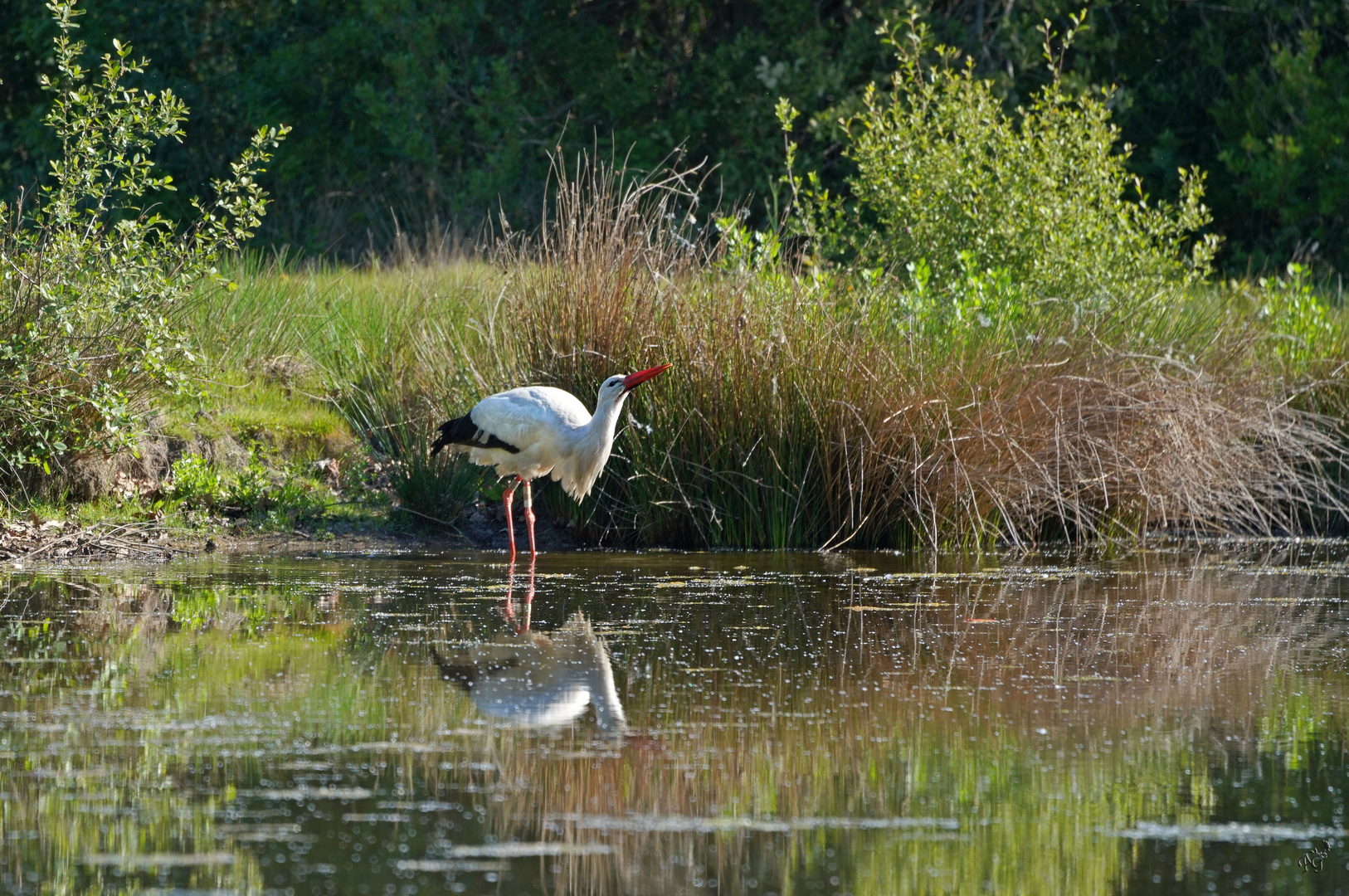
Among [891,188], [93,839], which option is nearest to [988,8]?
[891,188]

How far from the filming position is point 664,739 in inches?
168

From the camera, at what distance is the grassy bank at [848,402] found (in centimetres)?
825

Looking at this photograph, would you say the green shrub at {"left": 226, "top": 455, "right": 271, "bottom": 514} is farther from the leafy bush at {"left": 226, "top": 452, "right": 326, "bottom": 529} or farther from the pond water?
the pond water

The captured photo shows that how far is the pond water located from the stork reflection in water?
0.02 m

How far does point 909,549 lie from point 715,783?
4.72 meters

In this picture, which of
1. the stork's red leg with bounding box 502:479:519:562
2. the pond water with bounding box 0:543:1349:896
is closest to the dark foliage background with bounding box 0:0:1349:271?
the stork's red leg with bounding box 502:479:519:562

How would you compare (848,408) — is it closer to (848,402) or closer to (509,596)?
(848,402)

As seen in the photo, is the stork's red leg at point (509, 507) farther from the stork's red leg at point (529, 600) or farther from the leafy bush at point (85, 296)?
the leafy bush at point (85, 296)

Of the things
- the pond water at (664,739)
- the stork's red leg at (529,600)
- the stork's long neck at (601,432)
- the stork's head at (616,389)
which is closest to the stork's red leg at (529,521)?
the stork's red leg at (529,600)

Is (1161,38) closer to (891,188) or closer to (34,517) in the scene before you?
(891,188)

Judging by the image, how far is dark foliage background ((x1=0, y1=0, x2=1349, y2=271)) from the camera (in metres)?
16.8

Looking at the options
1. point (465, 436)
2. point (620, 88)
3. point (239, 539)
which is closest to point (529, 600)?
point (465, 436)

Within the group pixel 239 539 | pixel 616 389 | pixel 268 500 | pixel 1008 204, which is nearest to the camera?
pixel 616 389

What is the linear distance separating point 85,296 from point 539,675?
3.92m
